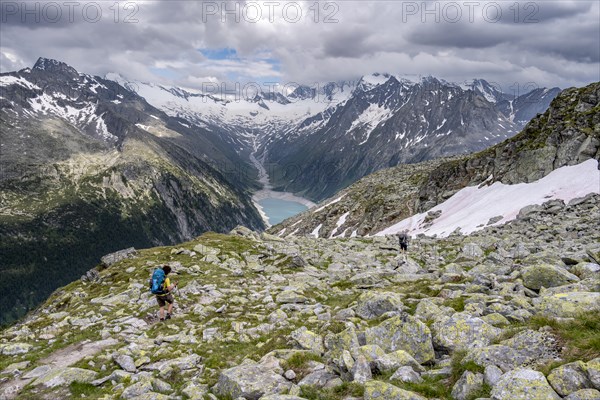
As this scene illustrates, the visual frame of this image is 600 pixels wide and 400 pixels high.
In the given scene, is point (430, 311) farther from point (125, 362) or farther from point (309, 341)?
point (125, 362)

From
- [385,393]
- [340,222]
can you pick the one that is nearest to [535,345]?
[385,393]

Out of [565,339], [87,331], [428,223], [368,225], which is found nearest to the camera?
[565,339]

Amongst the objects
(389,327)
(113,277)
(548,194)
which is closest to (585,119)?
(548,194)

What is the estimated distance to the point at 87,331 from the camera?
806 inches

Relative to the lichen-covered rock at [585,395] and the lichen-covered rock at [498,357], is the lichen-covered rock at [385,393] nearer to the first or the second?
the lichen-covered rock at [498,357]

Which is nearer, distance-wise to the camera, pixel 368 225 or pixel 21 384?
pixel 21 384

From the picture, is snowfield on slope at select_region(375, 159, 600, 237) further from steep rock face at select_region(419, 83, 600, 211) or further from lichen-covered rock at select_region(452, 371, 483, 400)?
lichen-covered rock at select_region(452, 371, 483, 400)

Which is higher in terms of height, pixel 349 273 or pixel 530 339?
pixel 530 339

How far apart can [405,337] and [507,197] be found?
48690mm

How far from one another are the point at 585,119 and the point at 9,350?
67114 millimetres

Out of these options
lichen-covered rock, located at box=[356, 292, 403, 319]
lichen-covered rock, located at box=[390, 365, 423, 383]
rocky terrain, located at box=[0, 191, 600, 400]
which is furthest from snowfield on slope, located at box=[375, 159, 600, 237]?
lichen-covered rock, located at box=[390, 365, 423, 383]

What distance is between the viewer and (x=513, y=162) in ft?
193

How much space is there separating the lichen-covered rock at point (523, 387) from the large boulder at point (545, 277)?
27.6ft

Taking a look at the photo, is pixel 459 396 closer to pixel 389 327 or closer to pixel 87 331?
pixel 389 327
